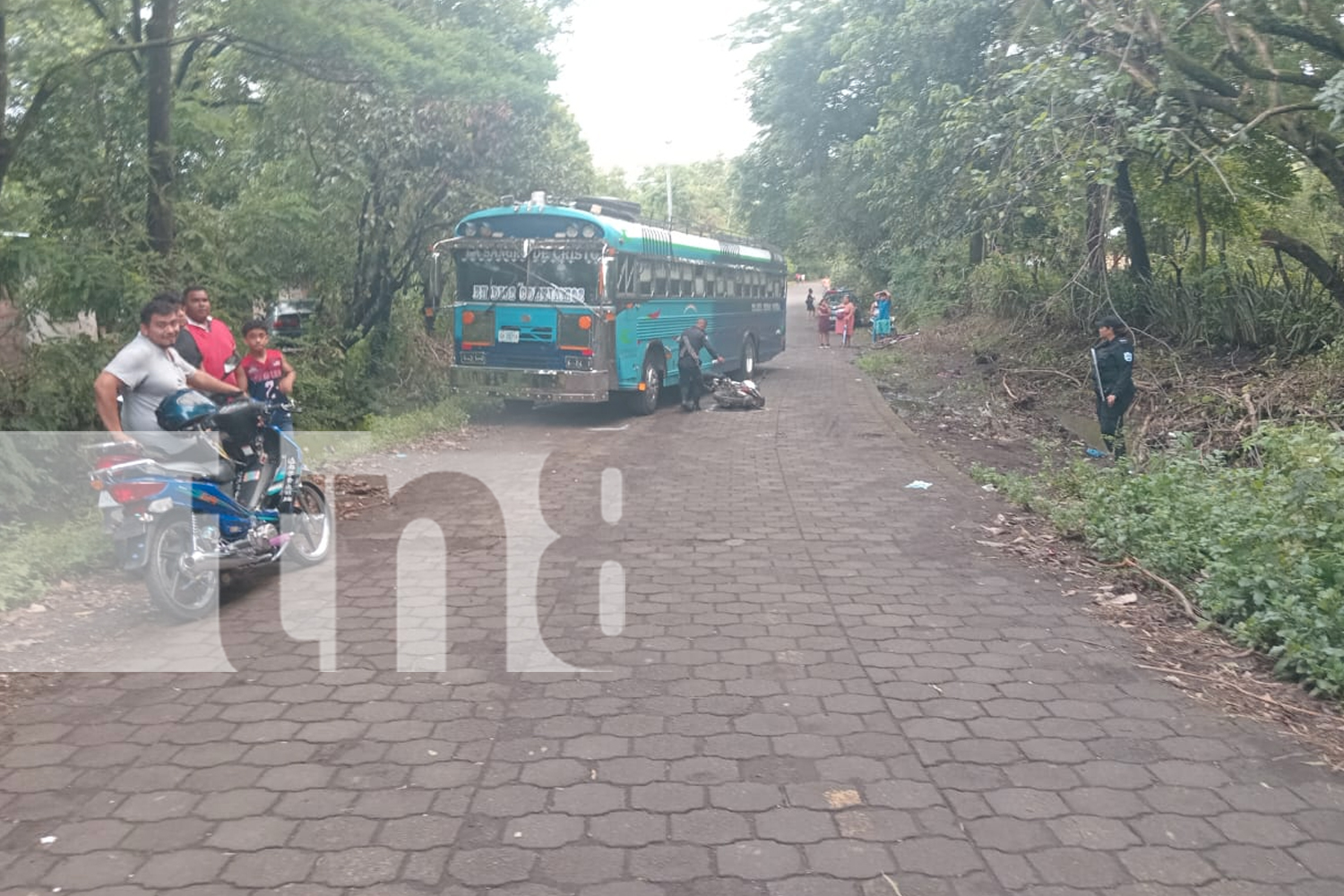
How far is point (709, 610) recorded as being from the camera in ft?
19.6

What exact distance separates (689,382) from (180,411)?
10.7 meters

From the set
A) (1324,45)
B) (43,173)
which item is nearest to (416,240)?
(43,173)

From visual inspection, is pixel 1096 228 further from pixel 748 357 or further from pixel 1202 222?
pixel 748 357

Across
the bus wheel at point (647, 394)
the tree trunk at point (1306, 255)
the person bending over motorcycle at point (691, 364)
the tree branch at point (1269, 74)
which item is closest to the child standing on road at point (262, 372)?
the bus wheel at point (647, 394)

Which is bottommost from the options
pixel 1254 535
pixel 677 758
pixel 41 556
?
pixel 677 758

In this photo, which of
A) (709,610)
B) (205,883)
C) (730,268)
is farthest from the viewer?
(730,268)

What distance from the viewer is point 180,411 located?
19.0 ft

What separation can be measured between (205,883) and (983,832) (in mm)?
2540

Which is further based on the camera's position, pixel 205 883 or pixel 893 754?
pixel 893 754

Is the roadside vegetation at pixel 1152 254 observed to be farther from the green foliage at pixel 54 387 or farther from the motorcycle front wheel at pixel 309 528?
the green foliage at pixel 54 387

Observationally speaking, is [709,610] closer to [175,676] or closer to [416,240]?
[175,676]

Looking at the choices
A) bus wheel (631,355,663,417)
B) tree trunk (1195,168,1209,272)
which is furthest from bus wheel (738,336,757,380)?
tree trunk (1195,168,1209,272)

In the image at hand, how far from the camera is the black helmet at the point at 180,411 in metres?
5.78

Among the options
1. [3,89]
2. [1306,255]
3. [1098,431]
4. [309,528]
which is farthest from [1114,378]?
[3,89]
